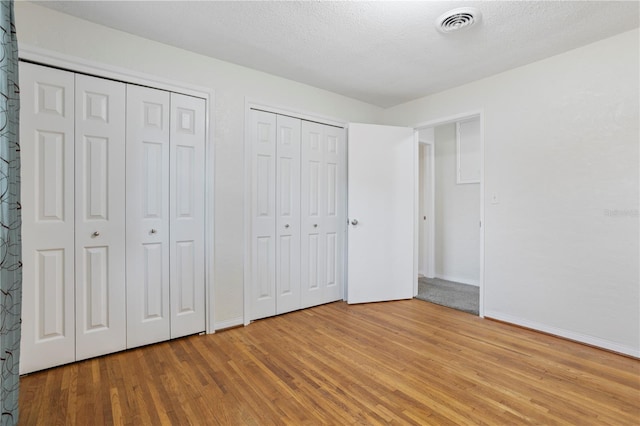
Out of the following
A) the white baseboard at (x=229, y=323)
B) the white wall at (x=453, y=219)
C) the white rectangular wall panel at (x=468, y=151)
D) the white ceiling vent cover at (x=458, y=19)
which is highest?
the white ceiling vent cover at (x=458, y=19)

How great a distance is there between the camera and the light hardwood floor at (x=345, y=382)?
1621 millimetres

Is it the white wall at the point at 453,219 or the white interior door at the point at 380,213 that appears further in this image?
the white wall at the point at 453,219

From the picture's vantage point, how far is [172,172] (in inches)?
98.1

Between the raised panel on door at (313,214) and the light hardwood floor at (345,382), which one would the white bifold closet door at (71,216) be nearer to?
the light hardwood floor at (345,382)

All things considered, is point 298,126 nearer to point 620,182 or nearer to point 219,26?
point 219,26

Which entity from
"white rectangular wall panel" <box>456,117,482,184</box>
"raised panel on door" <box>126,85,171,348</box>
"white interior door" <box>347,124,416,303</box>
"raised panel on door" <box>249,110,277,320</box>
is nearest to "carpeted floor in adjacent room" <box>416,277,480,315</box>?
"white interior door" <box>347,124,416,303</box>

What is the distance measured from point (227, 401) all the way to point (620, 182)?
3.16m

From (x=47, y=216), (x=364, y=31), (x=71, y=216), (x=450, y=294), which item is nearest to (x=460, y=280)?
(x=450, y=294)

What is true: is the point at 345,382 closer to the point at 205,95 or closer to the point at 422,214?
the point at 205,95

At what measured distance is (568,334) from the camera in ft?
8.42

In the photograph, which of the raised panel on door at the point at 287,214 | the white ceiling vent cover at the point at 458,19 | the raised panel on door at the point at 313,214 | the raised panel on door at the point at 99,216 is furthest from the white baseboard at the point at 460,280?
the raised panel on door at the point at 99,216

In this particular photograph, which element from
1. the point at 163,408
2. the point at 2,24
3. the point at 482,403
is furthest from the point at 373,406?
the point at 2,24

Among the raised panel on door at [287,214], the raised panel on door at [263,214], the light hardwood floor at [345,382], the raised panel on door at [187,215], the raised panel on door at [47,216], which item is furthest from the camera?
the raised panel on door at [287,214]

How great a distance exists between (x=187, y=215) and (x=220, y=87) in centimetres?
118
